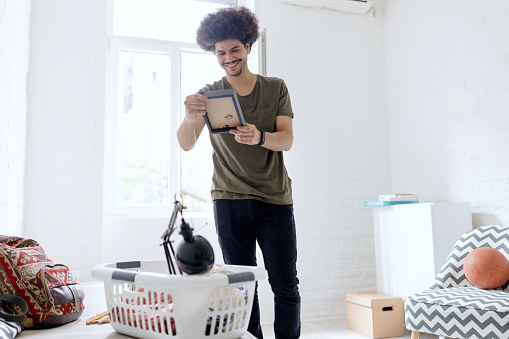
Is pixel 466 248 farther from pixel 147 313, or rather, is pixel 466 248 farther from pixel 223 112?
pixel 147 313

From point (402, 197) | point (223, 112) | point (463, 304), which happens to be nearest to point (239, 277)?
point (223, 112)

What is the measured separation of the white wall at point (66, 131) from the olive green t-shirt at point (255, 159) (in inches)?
59.6

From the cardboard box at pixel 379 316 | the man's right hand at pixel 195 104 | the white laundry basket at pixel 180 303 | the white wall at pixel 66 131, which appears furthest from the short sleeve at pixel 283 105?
the cardboard box at pixel 379 316

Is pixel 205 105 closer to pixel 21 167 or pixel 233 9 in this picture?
pixel 233 9

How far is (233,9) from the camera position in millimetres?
1645

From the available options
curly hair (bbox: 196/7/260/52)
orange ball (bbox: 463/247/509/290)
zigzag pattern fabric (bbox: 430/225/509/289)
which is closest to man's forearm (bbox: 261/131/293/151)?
curly hair (bbox: 196/7/260/52)

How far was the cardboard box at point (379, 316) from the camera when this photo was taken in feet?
9.40

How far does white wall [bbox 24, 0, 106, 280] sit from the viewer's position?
2.72 meters

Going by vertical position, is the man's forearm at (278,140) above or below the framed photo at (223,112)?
below

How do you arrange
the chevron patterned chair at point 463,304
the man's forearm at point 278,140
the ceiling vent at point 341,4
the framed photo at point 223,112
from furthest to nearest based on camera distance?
1. the ceiling vent at point 341,4
2. the chevron patterned chair at point 463,304
3. the man's forearm at point 278,140
4. the framed photo at point 223,112

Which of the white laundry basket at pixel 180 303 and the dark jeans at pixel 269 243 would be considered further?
the dark jeans at pixel 269 243

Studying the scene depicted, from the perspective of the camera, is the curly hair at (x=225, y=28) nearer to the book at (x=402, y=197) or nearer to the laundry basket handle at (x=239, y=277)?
the laundry basket handle at (x=239, y=277)

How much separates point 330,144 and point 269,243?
209cm

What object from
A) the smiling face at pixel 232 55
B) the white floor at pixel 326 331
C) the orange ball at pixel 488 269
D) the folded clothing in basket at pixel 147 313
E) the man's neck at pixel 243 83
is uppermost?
the smiling face at pixel 232 55
